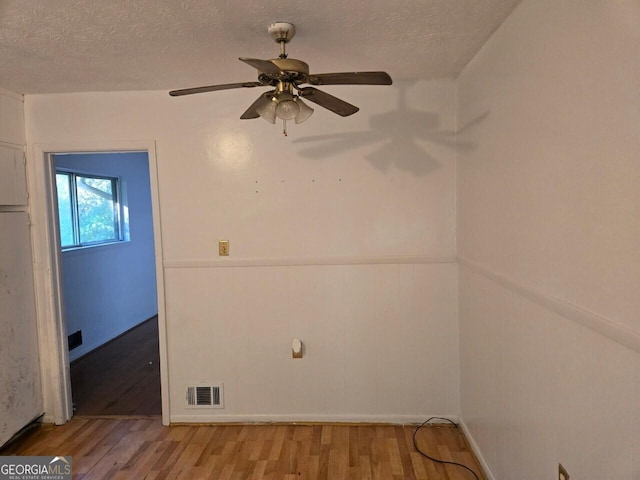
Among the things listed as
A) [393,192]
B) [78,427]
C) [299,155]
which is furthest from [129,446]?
[393,192]

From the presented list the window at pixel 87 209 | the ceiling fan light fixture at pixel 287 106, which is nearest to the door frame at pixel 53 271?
the window at pixel 87 209

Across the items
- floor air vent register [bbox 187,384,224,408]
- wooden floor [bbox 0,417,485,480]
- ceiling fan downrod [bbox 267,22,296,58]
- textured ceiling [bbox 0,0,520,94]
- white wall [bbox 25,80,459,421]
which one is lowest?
wooden floor [bbox 0,417,485,480]

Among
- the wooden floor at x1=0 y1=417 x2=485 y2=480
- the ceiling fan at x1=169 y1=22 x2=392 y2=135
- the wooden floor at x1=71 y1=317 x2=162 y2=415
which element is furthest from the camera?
the wooden floor at x1=71 y1=317 x2=162 y2=415

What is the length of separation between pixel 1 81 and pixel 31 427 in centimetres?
229

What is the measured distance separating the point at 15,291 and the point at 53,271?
245 mm

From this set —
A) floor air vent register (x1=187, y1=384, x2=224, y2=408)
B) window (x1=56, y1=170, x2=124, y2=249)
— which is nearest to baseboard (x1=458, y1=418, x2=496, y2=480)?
floor air vent register (x1=187, y1=384, x2=224, y2=408)

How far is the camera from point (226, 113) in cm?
262

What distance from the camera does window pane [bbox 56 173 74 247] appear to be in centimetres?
389

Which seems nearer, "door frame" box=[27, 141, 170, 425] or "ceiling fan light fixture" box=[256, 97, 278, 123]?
"ceiling fan light fixture" box=[256, 97, 278, 123]

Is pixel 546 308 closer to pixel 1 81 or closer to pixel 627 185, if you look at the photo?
pixel 627 185

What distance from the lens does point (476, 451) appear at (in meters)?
2.27

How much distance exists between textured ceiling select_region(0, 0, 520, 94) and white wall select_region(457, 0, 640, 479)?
0.27 m

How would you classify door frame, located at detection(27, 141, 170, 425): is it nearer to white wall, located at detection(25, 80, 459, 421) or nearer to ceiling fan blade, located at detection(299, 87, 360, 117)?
white wall, located at detection(25, 80, 459, 421)

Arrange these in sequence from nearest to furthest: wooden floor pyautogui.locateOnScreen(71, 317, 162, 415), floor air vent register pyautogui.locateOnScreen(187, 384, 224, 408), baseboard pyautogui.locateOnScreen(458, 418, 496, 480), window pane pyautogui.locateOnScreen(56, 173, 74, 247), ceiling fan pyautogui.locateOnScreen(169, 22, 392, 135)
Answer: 1. ceiling fan pyautogui.locateOnScreen(169, 22, 392, 135)
2. baseboard pyautogui.locateOnScreen(458, 418, 496, 480)
3. floor air vent register pyautogui.locateOnScreen(187, 384, 224, 408)
4. wooden floor pyautogui.locateOnScreen(71, 317, 162, 415)
5. window pane pyautogui.locateOnScreen(56, 173, 74, 247)
